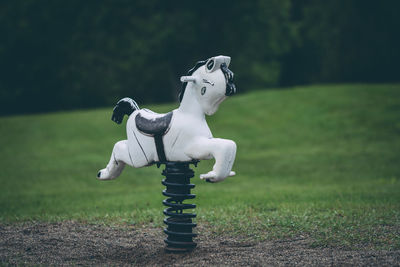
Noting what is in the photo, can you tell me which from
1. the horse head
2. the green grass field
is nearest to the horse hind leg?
the horse head

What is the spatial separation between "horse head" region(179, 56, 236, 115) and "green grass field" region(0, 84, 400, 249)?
199 cm

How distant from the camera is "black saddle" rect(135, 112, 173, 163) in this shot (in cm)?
523

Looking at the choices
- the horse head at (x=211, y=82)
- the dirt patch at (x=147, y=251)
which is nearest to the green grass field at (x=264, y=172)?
the dirt patch at (x=147, y=251)

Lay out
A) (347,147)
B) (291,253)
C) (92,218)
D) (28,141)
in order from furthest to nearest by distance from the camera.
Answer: (28,141), (347,147), (92,218), (291,253)

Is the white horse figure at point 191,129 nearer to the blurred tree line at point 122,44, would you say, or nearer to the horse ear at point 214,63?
the horse ear at point 214,63

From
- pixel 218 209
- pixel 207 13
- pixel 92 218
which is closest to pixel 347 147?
pixel 218 209

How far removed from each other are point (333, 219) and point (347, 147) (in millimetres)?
8448

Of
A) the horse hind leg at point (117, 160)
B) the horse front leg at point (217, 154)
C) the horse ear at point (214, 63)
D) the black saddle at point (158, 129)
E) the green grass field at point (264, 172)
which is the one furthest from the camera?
the green grass field at point (264, 172)

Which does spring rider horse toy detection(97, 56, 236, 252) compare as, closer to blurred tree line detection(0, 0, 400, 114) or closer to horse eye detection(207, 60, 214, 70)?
horse eye detection(207, 60, 214, 70)

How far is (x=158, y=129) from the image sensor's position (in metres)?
5.25

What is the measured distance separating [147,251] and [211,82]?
1.97 meters

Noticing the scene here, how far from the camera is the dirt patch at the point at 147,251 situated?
5.12 metres

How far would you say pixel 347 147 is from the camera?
1518 cm

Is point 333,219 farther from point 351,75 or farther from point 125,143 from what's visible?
point 351,75
